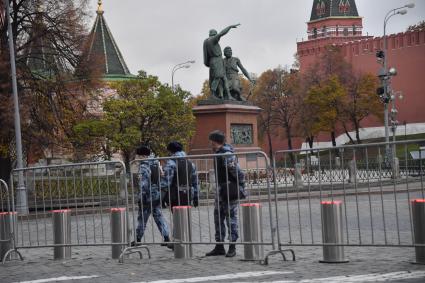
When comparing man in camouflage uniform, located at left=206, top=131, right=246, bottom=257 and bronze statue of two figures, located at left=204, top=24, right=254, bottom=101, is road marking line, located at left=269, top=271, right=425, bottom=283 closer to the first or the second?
man in camouflage uniform, located at left=206, top=131, right=246, bottom=257

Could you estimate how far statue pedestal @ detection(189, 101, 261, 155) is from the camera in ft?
105

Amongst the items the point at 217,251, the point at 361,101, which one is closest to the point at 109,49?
the point at 361,101

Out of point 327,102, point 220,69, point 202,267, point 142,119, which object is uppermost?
point 327,102

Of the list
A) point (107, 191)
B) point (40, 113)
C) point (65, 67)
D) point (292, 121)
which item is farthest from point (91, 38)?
point (292, 121)

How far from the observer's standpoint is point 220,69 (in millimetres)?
32625

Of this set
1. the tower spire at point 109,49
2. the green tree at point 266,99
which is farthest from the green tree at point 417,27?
the tower spire at point 109,49

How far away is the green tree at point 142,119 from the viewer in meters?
41.2

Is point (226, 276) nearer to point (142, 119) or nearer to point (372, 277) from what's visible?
point (372, 277)

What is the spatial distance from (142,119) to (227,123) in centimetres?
1106

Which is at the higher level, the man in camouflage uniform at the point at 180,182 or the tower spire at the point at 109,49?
the tower spire at the point at 109,49

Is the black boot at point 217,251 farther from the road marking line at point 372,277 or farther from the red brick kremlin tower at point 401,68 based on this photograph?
the red brick kremlin tower at point 401,68

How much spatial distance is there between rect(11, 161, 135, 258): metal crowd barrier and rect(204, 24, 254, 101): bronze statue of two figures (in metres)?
19.5

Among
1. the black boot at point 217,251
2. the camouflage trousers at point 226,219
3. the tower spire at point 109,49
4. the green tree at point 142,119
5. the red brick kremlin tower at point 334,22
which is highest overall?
the red brick kremlin tower at point 334,22

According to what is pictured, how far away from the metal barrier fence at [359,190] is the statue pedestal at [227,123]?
2057cm
